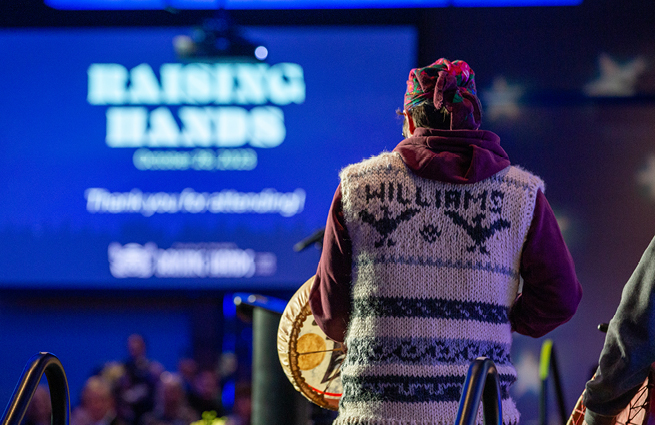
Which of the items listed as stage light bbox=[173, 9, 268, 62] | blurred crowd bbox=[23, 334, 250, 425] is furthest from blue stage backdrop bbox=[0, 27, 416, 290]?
blurred crowd bbox=[23, 334, 250, 425]

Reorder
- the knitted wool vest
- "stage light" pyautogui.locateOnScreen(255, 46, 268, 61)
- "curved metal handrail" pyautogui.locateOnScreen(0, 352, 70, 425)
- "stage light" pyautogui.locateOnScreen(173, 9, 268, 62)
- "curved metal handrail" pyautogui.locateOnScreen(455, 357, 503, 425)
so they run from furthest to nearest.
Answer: "stage light" pyautogui.locateOnScreen(255, 46, 268, 61) → "stage light" pyautogui.locateOnScreen(173, 9, 268, 62) → the knitted wool vest → "curved metal handrail" pyautogui.locateOnScreen(0, 352, 70, 425) → "curved metal handrail" pyautogui.locateOnScreen(455, 357, 503, 425)

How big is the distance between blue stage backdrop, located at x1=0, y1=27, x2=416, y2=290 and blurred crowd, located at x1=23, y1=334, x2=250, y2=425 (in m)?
0.71

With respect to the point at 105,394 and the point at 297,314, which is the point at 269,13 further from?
the point at 297,314

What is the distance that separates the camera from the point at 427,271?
140cm

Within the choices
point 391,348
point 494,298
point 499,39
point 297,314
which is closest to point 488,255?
point 494,298

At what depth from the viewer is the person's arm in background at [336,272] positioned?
57.4 inches

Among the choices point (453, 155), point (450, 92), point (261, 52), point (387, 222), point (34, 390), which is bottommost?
point (34, 390)

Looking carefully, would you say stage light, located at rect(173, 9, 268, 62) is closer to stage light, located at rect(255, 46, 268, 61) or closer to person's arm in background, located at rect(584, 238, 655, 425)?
stage light, located at rect(255, 46, 268, 61)

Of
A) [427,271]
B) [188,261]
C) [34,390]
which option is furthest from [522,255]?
[188,261]

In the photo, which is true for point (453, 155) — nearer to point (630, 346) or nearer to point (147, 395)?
point (630, 346)

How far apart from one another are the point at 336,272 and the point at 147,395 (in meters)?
3.85

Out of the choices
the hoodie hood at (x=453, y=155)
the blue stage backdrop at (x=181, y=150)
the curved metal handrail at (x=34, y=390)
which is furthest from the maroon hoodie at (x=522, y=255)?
the blue stage backdrop at (x=181, y=150)

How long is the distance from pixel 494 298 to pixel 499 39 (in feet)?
12.5

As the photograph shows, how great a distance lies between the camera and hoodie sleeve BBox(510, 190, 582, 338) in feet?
4.62
